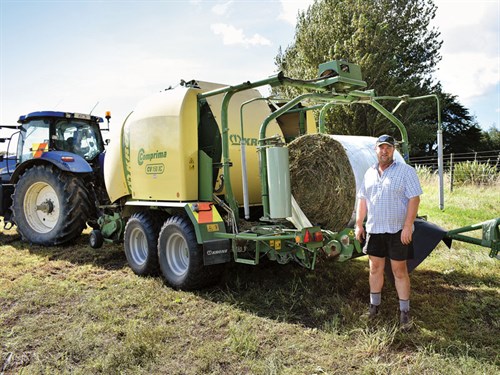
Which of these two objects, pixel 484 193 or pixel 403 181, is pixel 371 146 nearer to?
pixel 403 181

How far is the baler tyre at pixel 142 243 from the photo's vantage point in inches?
239

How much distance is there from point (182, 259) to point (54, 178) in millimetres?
3539

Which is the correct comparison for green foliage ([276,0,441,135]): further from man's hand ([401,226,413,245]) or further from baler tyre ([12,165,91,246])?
man's hand ([401,226,413,245])

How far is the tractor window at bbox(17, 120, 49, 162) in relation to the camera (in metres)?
8.59

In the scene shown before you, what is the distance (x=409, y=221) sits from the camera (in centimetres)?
404

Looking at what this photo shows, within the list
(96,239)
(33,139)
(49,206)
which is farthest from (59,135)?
(96,239)

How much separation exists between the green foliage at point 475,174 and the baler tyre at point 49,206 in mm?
11282

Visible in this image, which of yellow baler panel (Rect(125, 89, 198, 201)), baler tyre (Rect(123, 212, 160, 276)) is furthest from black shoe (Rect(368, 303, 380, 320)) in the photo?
baler tyre (Rect(123, 212, 160, 276))

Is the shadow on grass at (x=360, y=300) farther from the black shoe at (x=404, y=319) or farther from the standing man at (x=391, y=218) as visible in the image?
the standing man at (x=391, y=218)

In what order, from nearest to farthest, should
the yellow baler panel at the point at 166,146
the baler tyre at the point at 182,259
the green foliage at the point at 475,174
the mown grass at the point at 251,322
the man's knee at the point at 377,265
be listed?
the mown grass at the point at 251,322, the man's knee at the point at 377,265, the baler tyre at the point at 182,259, the yellow baler panel at the point at 166,146, the green foliage at the point at 475,174

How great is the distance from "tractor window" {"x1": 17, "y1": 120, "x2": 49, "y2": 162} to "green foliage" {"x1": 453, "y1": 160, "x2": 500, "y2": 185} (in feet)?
38.7

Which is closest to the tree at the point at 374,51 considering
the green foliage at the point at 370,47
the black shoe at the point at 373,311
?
the green foliage at the point at 370,47

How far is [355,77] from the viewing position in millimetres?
5059

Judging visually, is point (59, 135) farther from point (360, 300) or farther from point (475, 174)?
point (475, 174)
